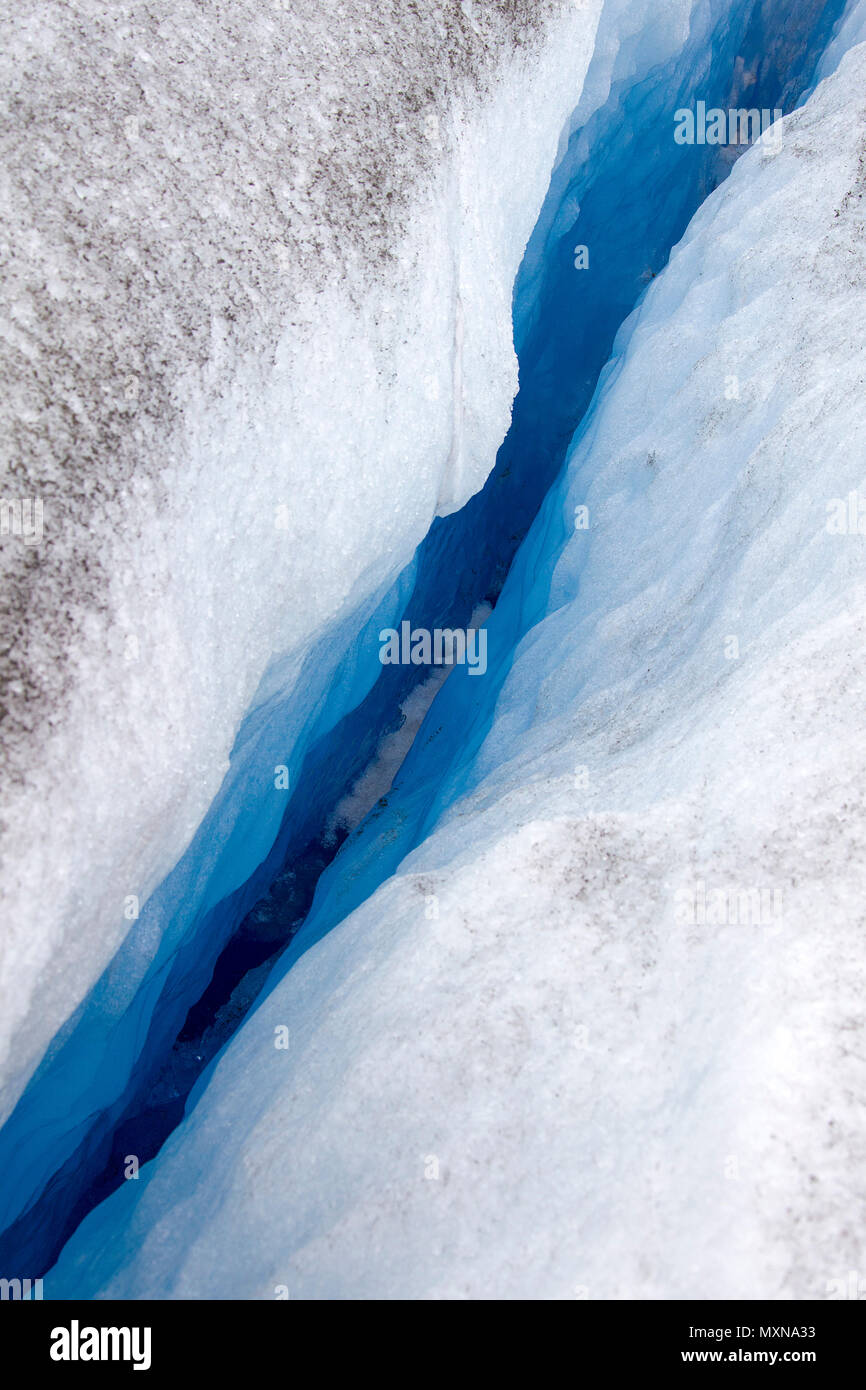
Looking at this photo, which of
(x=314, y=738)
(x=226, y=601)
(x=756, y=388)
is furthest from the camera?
(x=314, y=738)

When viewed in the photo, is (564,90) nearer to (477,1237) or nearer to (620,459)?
(620,459)

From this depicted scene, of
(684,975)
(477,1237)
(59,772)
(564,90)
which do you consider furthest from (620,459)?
(477,1237)

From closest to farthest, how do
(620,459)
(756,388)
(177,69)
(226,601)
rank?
1. (226,601)
2. (177,69)
3. (756,388)
4. (620,459)

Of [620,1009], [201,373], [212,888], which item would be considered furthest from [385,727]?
[620,1009]

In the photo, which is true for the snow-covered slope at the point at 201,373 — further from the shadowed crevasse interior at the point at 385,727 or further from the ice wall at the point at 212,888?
the shadowed crevasse interior at the point at 385,727

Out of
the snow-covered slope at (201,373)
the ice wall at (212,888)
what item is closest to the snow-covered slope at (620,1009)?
the ice wall at (212,888)

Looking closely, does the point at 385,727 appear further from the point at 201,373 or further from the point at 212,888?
the point at 201,373

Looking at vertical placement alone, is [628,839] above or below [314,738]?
below

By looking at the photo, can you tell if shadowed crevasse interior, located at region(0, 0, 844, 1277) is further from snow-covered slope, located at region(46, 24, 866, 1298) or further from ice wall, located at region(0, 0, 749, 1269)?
snow-covered slope, located at region(46, 24, 866, 1298)

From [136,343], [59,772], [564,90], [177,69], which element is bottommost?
[59,772]
